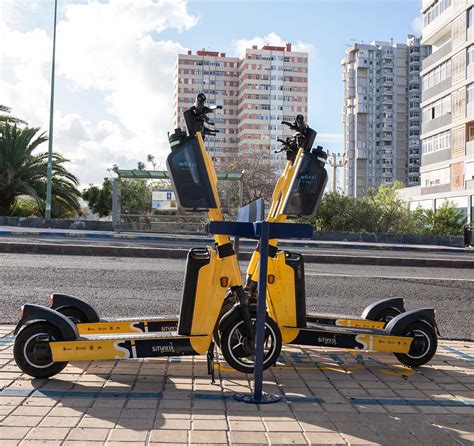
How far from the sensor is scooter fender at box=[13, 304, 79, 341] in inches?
166

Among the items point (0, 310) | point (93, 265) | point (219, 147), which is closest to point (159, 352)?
point (0, 310)

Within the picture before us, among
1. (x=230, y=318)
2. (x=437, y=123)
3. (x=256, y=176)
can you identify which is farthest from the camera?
(x=437, y=123)

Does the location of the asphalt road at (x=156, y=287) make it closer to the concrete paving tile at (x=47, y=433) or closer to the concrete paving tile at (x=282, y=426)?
the concrete paving tile at (x=47, y=433)

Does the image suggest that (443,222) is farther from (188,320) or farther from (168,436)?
(168,436)

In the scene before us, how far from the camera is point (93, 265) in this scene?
1100 centimetres

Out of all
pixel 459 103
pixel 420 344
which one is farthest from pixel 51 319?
pixel 459 103

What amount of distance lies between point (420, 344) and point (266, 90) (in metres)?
156

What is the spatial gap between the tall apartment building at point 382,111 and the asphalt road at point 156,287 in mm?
134677

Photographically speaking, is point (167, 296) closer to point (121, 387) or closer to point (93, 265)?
point (93, 265)

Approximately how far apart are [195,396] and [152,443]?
2.81ft

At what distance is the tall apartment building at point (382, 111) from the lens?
142625 millimetres

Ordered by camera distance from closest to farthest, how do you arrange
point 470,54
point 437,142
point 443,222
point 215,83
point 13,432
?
point 13,432 < point 443,222 < point 470,54 < point 437,142 < point 215,83

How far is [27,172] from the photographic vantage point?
3216 cm

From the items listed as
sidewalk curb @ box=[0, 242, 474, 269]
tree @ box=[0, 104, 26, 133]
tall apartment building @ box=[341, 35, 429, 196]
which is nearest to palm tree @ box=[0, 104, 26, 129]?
tree @ box=[0, 104, 26, 133]
